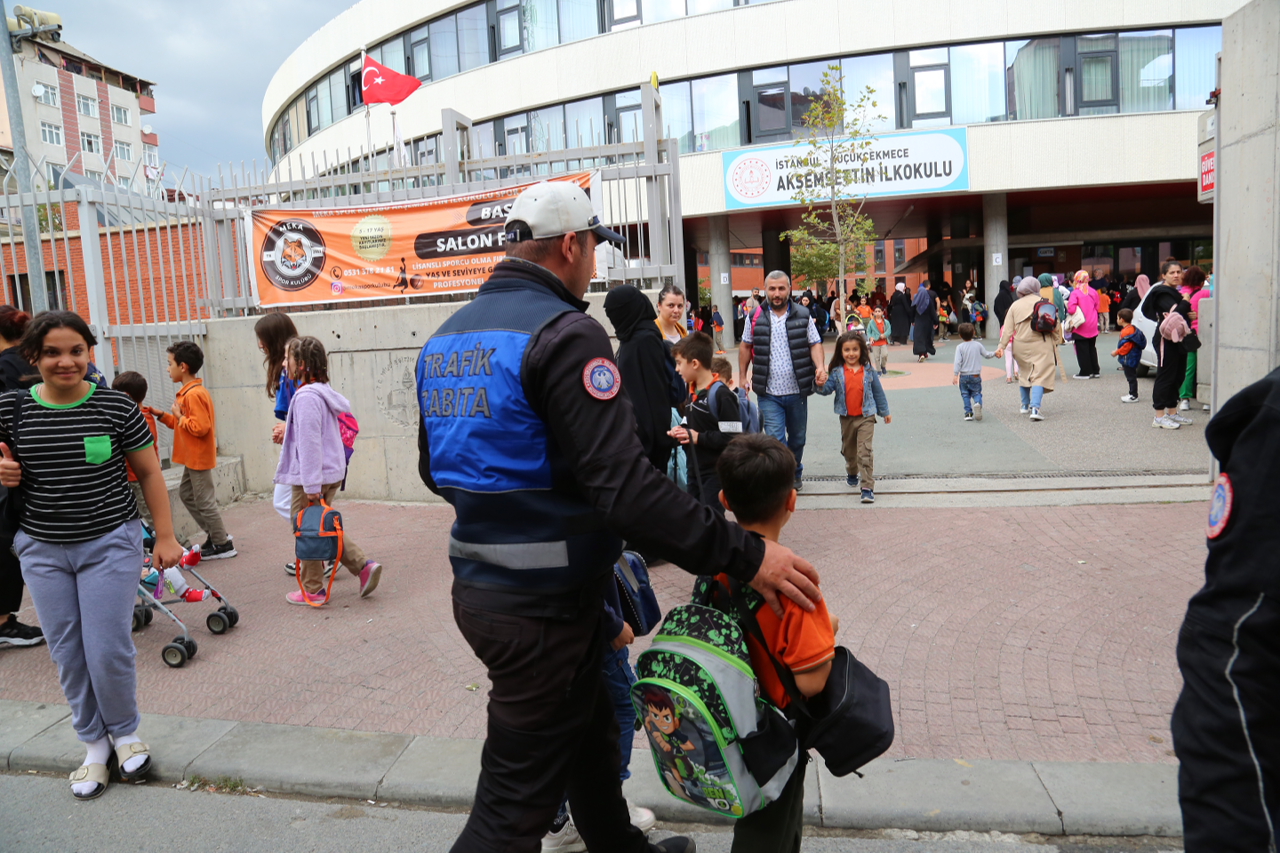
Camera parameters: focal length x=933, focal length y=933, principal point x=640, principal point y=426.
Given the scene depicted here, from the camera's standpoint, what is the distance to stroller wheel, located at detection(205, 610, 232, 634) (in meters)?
5.34

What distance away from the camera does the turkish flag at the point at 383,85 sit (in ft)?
50.6

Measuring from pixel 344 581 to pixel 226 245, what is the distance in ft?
15.4

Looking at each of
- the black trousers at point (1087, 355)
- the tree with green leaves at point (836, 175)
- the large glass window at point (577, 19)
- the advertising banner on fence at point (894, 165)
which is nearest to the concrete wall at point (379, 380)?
the black trousers at point (1087, 355)

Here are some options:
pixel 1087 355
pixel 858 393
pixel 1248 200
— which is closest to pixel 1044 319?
pixel 1087 355

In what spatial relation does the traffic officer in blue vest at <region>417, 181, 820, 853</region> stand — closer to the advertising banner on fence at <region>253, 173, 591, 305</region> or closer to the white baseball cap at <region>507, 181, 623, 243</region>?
the white baseball cap at <region>507, 181, 623, 243</region>

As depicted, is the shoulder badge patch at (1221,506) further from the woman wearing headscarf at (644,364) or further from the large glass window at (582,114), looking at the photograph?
the large glass window at (582,114)

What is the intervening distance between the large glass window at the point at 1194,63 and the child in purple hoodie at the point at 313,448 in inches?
1016

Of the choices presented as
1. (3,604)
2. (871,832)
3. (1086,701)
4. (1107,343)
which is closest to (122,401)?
(3,604)

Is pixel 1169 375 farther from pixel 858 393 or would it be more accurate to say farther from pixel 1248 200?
pixel 858 393

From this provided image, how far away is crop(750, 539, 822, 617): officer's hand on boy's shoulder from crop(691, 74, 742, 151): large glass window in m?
25.4

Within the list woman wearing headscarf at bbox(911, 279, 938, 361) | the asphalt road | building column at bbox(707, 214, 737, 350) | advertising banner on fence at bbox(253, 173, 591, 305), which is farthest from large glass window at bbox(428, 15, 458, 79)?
the asphalt road

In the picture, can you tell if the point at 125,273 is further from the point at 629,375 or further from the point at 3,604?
the point at 629,375

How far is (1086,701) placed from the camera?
3961mm

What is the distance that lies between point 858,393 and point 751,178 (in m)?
19.1
